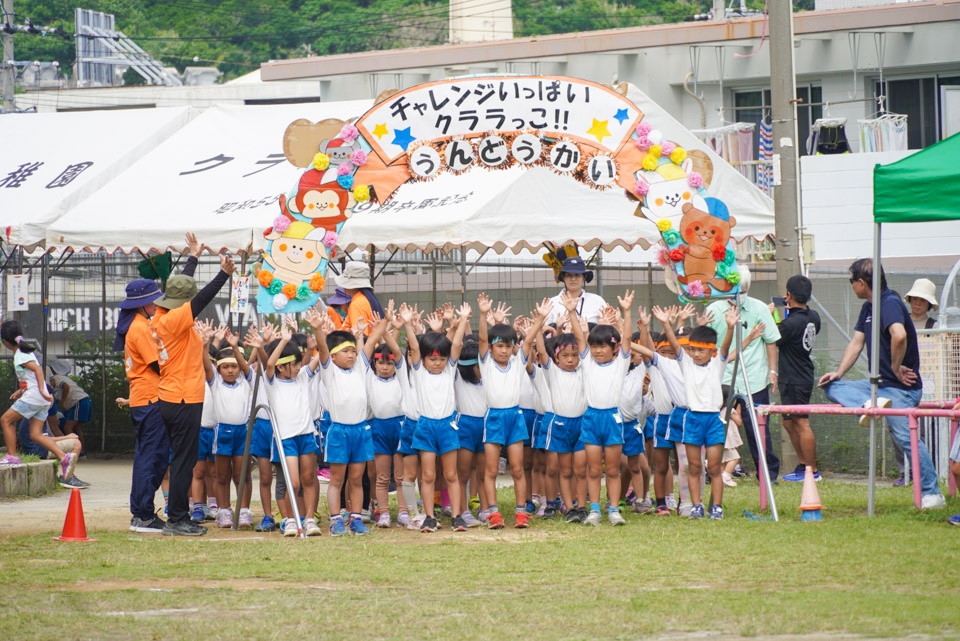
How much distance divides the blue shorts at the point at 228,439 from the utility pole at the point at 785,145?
563 cm

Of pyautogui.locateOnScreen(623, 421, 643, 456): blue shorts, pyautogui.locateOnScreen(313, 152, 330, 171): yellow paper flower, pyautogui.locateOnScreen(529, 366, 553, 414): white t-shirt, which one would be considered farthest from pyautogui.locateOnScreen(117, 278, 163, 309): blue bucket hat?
pyautogui.locateOnScreen(623, 421, 643, 456): blue shorts

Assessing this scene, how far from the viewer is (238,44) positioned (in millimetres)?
53531

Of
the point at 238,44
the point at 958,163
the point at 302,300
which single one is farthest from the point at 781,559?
the point at 238,44

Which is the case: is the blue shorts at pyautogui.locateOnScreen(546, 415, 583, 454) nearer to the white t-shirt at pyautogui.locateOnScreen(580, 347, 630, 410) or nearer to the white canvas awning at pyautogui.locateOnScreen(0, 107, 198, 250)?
the white t-shirt at pyautogui.locateOnScreen(580, 347, 630, 410)

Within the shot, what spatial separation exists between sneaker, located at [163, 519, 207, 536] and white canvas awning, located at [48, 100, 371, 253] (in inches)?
169

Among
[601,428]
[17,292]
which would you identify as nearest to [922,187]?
[601,428]

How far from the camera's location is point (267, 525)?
949 centimetres

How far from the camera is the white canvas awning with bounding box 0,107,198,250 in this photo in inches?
551

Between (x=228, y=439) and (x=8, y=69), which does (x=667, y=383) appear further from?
(x=8, y=69)

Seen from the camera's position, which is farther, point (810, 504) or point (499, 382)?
point (499, 382)

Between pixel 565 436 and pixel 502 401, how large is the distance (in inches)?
22.9

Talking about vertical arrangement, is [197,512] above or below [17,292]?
below

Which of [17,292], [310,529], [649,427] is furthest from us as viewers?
[17,292]

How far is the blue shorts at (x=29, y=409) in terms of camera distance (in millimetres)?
12172
